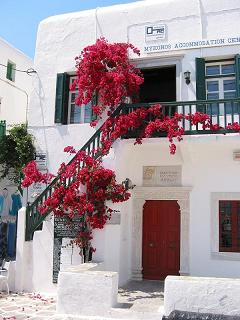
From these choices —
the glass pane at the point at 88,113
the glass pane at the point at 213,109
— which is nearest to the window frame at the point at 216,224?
the glass pane at the point at 213,109

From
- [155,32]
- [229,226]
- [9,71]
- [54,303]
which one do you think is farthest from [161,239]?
[9,71]

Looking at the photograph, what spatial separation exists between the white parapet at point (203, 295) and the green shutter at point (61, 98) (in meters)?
6.55

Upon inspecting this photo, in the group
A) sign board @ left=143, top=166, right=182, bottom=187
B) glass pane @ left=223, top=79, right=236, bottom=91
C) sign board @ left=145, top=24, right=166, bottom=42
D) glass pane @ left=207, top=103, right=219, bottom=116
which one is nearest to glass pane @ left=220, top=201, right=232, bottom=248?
sign board @ left=143, top=166, right=182, bottom=187

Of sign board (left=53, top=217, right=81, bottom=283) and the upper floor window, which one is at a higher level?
the upper floor window

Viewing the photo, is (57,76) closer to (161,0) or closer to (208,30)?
(161,0)

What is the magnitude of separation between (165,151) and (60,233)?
3.73 metres

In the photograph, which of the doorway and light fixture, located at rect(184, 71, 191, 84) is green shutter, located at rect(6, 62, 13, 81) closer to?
the doorway

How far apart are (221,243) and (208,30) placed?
19.6 ft

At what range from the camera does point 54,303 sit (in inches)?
351

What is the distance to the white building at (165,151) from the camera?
10305mm

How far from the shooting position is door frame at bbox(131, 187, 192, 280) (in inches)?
428

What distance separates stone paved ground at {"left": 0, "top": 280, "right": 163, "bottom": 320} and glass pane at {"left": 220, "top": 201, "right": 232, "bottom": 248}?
208cm

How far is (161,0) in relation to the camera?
1195 cm

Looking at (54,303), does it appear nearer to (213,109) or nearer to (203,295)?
(203,295)
